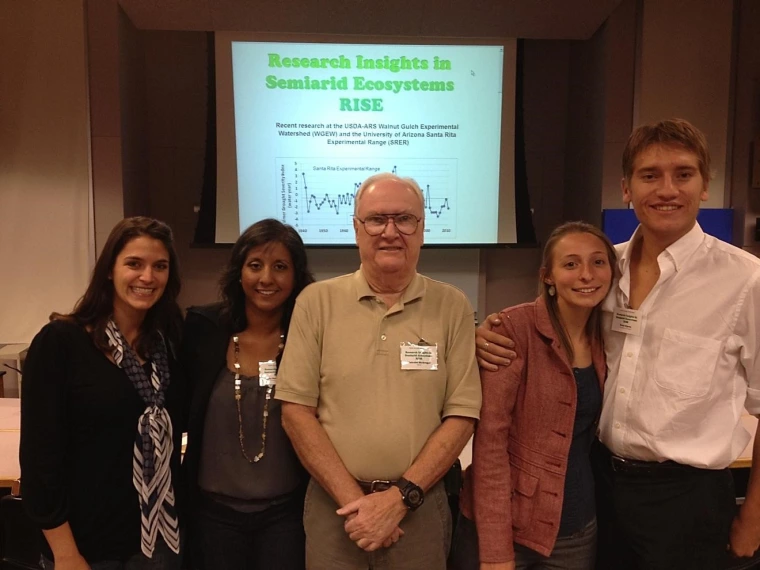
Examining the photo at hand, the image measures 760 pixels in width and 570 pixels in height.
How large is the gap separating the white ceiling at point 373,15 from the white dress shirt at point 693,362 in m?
2.82

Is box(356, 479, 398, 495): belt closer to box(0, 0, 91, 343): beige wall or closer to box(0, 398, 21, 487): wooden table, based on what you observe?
box(0, 398, 21, 487): wooden table

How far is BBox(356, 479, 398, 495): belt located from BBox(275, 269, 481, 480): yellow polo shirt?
13 mm

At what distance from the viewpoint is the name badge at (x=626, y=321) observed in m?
1.53

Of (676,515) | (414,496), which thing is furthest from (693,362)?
(414,496)

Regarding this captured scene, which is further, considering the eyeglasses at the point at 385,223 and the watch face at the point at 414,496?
the eyeglasses at the point at 385,223

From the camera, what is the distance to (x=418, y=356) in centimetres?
146

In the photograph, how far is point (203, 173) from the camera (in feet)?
13.7

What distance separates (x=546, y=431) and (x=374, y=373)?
506mm

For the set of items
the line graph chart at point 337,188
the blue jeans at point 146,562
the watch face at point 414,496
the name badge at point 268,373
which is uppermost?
the line graph chart at point 337,188

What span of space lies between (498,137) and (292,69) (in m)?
1.57

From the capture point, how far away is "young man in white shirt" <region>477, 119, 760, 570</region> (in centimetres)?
146

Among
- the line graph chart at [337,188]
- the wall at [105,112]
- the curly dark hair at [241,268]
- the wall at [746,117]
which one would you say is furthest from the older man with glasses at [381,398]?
the wall at [746,117]

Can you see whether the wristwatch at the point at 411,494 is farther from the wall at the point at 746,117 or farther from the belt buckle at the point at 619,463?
the wall at the point at 746,117

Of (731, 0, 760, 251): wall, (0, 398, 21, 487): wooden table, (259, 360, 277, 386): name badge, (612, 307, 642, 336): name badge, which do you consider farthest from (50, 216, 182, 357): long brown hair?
(731, 0, 760, 251): wall
